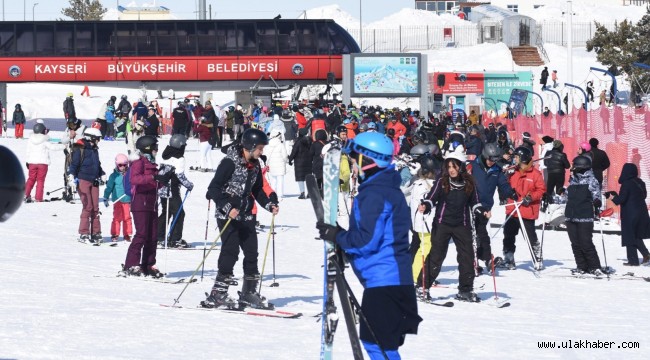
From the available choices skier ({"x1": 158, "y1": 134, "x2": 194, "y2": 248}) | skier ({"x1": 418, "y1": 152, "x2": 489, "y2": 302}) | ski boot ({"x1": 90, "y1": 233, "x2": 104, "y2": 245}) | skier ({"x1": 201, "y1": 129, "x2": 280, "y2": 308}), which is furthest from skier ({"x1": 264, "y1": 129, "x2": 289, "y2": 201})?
skier ({"x1": 201, "y1": 129, "x2": 280, "y2": 308})

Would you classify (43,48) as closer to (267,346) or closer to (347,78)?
(347,78)

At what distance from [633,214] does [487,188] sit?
242 cm

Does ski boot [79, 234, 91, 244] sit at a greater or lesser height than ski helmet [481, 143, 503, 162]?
lesser

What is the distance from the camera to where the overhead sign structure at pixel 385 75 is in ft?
151

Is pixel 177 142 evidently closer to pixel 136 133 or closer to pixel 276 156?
pixel 276 156

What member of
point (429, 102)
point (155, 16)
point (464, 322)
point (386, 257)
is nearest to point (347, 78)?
point (429, 102)

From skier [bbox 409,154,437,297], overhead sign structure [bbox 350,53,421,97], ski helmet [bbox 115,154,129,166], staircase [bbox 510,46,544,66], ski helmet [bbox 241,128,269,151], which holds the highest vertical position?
staircase [bbox 510,46,544,66]

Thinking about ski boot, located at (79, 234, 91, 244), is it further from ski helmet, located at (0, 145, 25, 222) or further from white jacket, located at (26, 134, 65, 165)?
ski helmet, located at (0, 145, 25, 222)

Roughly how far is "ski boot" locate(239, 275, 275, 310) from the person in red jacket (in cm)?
489

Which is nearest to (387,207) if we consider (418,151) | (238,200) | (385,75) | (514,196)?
(238,200)

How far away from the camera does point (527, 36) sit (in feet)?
274

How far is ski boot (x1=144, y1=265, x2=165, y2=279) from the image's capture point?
41.7ft

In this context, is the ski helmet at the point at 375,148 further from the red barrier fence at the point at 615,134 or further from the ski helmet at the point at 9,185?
the red barrier fence at the point at 615,134

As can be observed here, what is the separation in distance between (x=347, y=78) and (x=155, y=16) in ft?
273
